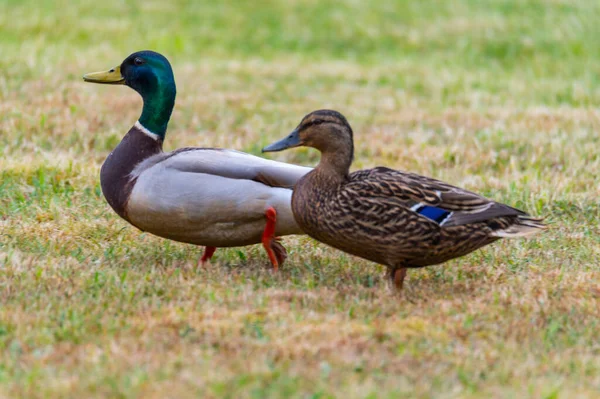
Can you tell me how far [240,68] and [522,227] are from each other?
7110mm

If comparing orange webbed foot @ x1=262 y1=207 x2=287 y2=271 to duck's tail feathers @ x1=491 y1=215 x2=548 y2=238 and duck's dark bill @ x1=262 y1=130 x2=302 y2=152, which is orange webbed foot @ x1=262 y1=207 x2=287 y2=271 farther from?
duck's tail feathers @ x1=491 y1=215 x2=548 y2=238

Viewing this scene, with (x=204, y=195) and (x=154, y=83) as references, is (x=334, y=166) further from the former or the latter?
(x=154, y=83)

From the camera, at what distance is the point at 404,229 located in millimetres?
4648

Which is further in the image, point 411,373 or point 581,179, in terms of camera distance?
point 581,179

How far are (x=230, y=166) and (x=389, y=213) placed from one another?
932mm

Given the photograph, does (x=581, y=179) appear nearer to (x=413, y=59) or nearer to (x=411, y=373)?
(x=411, y=373)

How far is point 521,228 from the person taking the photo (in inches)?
189

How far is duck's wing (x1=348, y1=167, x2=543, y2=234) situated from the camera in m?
4.69

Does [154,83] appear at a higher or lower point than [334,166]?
higher

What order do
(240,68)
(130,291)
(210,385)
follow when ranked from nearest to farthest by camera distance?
(210,385) → (130,291) → (240,68)

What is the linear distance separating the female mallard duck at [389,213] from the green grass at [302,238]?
25 cm

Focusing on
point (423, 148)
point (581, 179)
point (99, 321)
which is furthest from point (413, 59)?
point (99, 321)

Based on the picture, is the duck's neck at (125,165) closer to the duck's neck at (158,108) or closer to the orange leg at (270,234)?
the duck's neck at (158,108)

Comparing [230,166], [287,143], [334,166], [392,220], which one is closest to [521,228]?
[392,220]
